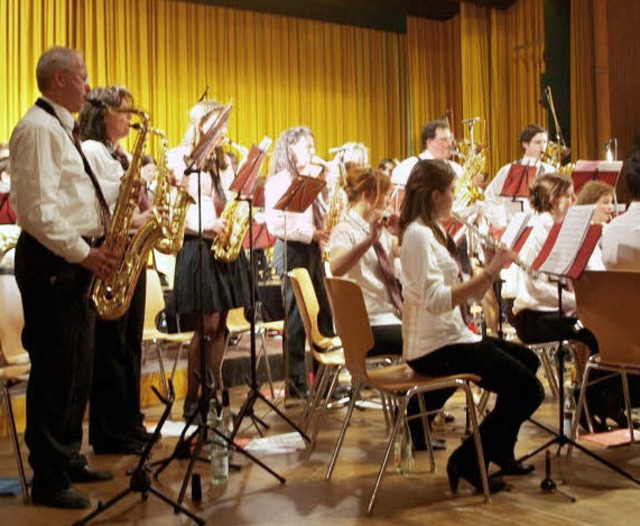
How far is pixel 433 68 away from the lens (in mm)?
13398

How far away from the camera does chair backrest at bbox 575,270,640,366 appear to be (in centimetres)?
366

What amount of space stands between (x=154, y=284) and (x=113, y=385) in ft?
4.42

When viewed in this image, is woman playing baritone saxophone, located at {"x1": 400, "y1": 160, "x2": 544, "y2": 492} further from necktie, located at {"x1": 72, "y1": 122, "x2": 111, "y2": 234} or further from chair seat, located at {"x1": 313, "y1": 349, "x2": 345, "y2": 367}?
necktie, located at {"x1": 72, "y1": 122, "x2": 111, "y2": 234}

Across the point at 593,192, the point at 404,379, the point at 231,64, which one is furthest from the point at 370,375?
the point at 231,64

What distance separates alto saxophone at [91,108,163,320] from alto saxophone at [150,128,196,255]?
170 millimetres

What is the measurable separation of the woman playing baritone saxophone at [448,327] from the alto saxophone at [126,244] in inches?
47.2

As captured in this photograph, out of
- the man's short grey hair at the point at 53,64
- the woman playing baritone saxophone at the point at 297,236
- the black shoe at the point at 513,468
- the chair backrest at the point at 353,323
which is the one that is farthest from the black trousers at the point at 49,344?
the woman playing baritone saxophone at the point at 297,236

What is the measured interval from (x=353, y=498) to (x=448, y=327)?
83 cm

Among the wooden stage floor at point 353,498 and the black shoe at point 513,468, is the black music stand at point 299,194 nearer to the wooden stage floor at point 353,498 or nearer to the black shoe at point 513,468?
the wooden stage floor at point 353,498

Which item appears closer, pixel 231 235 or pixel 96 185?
pixel 96 185

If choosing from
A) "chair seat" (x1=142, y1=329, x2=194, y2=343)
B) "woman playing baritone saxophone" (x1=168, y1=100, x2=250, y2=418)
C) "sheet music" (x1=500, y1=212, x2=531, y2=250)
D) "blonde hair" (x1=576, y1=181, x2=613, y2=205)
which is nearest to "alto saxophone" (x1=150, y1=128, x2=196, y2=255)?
"woman playing baritone saxophone" (x1=168, y1=100, x2=250, y2=418)

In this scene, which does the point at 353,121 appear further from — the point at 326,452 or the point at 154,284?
the point at 326,452

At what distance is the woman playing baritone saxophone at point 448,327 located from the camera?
3.51 meters

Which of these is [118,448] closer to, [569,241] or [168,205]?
[168,205]
